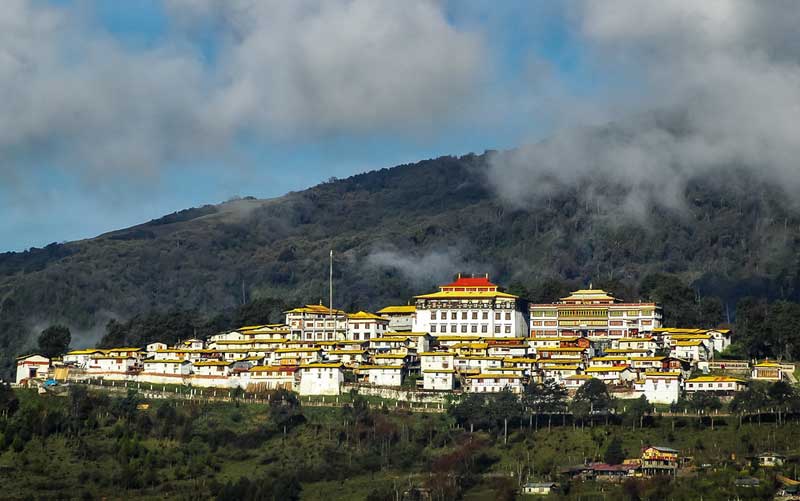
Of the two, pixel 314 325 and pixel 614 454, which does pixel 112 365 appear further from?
pixel 614 454

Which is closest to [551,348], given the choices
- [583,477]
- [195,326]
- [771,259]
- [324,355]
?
[324,355]

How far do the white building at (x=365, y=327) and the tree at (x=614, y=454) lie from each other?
129 feet

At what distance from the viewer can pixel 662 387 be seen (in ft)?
345

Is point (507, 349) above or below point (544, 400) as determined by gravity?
above

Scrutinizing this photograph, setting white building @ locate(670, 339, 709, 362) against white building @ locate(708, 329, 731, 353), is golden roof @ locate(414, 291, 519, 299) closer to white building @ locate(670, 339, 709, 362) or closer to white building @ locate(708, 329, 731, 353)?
white building @ locate(670, 339, 709, 362)

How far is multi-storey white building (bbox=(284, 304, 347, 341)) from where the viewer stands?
130500 mm

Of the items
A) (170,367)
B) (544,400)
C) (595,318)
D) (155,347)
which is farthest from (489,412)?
(155,347)

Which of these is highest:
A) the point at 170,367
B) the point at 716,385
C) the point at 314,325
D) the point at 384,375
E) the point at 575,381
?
the point at 314,325

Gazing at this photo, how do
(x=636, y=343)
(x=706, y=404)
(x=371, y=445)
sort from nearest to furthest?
(x=706, y=404) → (x=371, y=445) → (x=636, y=343)

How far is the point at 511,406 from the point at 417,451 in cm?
821

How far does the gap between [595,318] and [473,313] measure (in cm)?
1184

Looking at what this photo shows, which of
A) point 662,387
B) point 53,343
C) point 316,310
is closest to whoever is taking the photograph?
point 662,387

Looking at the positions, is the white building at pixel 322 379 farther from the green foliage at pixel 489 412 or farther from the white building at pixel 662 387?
the white building at pixel 662 387

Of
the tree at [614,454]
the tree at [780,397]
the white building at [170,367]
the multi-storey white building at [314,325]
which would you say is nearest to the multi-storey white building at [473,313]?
the multi-storey white building at [314,325]
